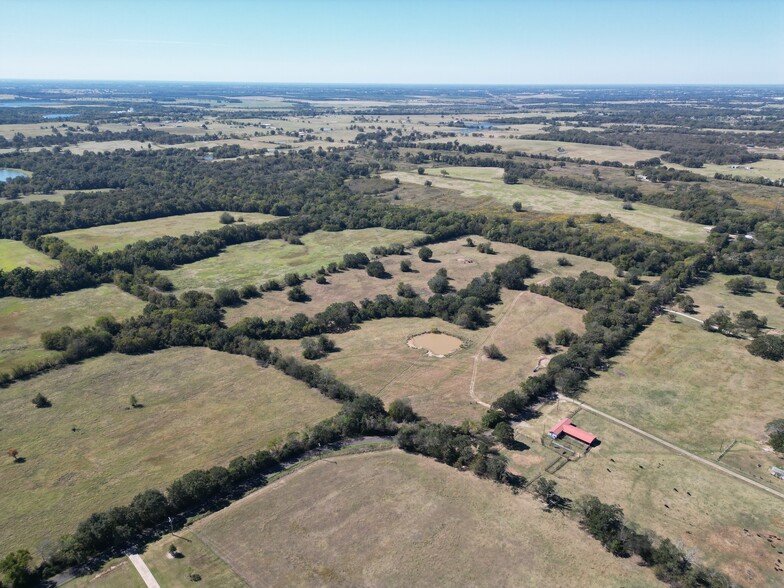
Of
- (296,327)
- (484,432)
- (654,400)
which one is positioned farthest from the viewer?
(296,327)

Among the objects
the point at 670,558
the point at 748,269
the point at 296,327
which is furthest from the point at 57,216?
the point at 748,269

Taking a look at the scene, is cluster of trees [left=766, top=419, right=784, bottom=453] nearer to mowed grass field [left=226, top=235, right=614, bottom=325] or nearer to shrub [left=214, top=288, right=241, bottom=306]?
mowed grass field [left=226, top=235, right=614, bottom=325]

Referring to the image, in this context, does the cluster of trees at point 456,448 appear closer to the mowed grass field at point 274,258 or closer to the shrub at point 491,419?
the shrub at point 491,419

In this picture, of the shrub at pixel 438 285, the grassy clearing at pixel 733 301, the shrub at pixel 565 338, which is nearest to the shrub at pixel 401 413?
the shrub at pixel 565 338

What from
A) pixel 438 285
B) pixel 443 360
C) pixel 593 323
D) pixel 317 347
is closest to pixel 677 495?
pixel 443 360

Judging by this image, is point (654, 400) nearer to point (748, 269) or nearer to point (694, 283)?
point (694, 283)

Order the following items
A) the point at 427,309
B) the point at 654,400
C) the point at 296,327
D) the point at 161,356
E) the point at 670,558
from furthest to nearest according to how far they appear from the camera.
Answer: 1. the point at 427,309
2. the point at 296,327
3. the point at 161,356
4. the point at 654,400
5. the point at 670,558
